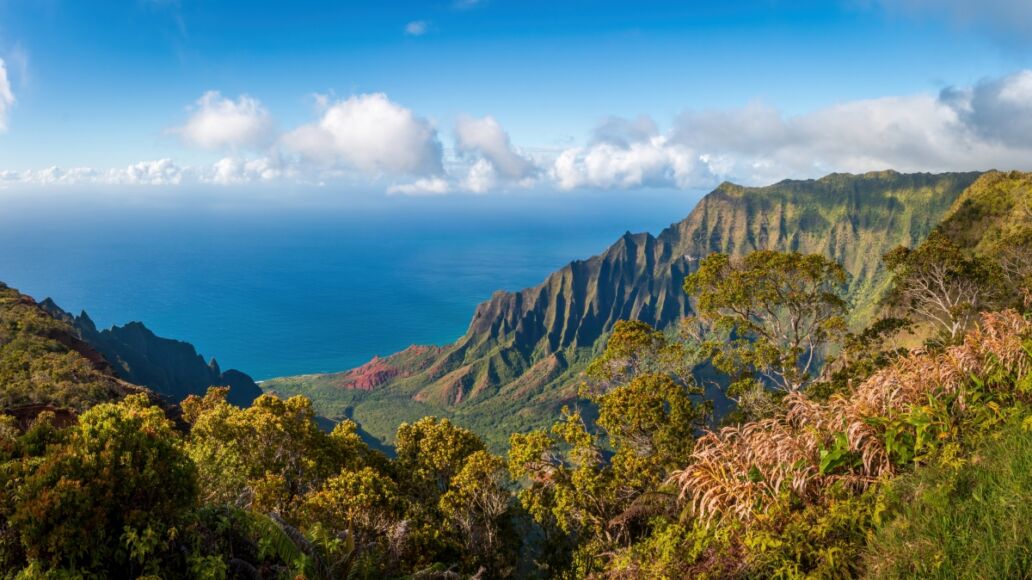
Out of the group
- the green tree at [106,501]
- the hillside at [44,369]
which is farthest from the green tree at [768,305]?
the hillside at [44,369]

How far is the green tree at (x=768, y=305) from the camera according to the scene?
886 inches

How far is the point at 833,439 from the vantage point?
8031 millimetres

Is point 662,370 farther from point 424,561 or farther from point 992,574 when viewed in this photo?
point 992,574

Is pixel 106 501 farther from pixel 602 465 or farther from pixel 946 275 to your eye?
pixel 946 275

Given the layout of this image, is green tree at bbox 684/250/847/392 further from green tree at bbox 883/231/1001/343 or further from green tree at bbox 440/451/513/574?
green tree at bbox 440/451/513/574

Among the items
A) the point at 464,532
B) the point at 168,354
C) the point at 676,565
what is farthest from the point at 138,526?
the point at 168,354

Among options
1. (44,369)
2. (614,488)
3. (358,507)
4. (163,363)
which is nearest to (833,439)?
(614,488)

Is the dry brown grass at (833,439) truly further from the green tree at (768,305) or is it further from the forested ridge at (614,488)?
the green tree at (768,305)

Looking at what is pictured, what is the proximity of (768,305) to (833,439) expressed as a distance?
675 inches

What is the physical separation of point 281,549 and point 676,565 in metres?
5.95

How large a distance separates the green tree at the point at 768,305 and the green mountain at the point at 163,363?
Answer: 390ft

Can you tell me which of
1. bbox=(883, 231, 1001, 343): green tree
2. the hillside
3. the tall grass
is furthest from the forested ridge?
the hillside

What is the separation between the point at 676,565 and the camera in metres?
7.29

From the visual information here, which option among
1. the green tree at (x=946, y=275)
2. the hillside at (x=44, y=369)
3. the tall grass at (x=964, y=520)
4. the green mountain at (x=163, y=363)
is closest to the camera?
the tall grass at (x=964, y=520)
